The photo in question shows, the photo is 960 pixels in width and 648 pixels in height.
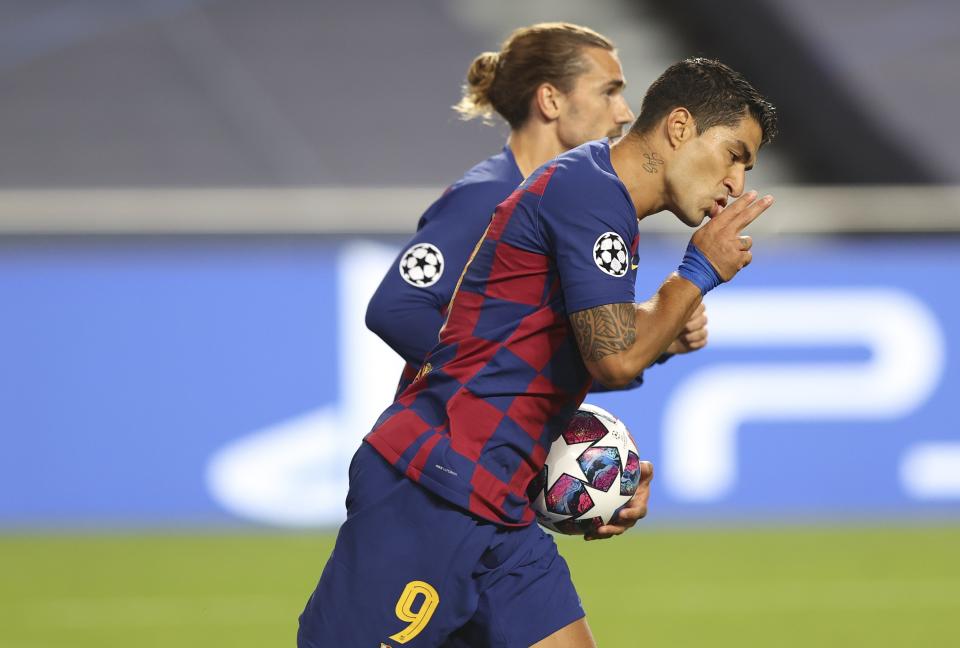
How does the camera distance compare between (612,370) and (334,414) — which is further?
(334,414)

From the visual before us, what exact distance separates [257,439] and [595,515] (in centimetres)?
491

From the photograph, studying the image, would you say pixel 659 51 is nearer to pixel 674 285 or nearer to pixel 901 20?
Result: pixel 901 20

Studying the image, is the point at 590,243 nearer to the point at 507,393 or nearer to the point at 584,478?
the point at 507,393

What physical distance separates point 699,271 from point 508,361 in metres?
0.46

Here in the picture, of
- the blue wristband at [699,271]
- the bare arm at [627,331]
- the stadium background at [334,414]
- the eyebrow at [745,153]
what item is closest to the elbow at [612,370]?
the bare arm at [627,331]

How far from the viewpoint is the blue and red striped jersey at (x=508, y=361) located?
129 inches

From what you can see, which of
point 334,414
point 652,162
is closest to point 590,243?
point 652,162

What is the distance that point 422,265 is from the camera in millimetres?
4266

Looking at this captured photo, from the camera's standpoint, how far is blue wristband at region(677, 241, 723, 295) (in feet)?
10.7

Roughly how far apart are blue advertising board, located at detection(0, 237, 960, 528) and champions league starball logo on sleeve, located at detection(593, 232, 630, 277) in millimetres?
5249

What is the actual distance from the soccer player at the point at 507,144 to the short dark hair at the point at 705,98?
2.90 ft

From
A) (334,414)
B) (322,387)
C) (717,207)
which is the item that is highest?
(322,387)

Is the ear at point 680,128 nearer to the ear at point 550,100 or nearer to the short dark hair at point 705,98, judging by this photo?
the short dark hair at point 705,98

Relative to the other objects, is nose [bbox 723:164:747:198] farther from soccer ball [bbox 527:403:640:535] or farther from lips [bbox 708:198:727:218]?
soccer ball [bbox 527:403:640:535]
